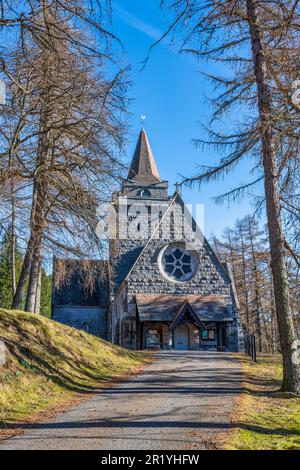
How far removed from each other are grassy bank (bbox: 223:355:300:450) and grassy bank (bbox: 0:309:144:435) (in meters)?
3.39

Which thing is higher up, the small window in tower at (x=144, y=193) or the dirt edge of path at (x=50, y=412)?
the small window in tower at (x=144, y=193)

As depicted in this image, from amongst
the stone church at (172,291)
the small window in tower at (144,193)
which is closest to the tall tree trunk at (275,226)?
the stone church at (172,291)

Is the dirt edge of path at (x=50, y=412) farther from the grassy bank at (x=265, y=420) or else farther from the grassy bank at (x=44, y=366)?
the grassy bank at (x=265, y=420)

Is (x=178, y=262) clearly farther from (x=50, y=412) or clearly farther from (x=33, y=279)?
(x=50, y=412)

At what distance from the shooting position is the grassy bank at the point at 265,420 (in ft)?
19.0

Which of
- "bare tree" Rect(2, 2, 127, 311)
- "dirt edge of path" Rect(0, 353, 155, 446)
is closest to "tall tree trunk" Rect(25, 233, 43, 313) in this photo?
"bare tree" Rect(2, 2, 127, 311)

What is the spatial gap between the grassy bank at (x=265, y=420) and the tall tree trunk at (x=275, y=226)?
69 centimetres

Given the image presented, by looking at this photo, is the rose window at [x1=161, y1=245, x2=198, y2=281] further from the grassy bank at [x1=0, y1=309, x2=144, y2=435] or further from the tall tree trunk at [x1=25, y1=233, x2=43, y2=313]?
the tall tree trunk at [x1=25, y1=233, x2=43, y2=313]

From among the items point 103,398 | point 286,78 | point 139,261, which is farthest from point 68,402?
point 139,261

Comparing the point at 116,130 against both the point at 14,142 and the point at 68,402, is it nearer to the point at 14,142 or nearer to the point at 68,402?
the point at 14,142

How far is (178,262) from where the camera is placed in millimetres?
27406

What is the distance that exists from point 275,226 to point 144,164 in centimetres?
3381

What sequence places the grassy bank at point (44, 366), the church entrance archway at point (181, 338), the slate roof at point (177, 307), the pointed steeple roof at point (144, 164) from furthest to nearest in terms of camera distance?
the pointed steeple roof at point (144, 164) < the church entrance archway at point (181, 338) < the slate roof at point (177, 307) < the grassy bank at point (44, 366)

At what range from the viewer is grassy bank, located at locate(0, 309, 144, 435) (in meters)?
8.32
